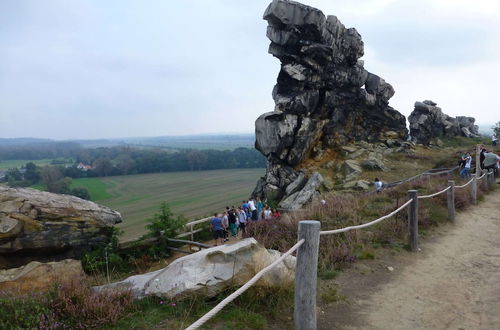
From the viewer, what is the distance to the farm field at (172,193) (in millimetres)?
57656

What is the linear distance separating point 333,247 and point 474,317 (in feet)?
9.19

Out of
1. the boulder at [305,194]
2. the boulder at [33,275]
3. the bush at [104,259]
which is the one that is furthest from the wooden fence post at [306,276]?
the boulder at [305,194]

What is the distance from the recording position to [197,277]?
4.68 meters

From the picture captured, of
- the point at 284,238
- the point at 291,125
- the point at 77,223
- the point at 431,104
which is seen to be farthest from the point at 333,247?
the point at 431,104

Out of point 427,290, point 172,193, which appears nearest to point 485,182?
point 427,290

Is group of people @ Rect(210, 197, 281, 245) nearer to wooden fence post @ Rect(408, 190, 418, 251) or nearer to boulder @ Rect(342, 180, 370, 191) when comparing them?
wooden fence post @ Rect(408, 190, 418, 251)

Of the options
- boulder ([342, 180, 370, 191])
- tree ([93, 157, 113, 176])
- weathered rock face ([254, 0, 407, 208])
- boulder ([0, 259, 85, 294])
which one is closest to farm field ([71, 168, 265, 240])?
tree ([93, 157, 113, 176])

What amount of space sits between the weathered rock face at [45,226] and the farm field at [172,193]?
3243 centimetres

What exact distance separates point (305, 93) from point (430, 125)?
2138 centimetres

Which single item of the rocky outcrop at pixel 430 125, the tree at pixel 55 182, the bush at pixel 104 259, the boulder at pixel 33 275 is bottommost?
the tree at pixel 55 182

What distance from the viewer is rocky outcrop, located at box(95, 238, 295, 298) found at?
4578 mm

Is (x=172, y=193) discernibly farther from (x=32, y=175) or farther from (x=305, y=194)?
(x=305, y=194)

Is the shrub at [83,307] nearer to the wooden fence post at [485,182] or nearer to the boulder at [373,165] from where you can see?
the wooden fence post at [485,182]

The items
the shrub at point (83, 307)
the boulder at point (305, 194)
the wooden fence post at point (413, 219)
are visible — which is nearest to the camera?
the shrub at point (83, 307)
